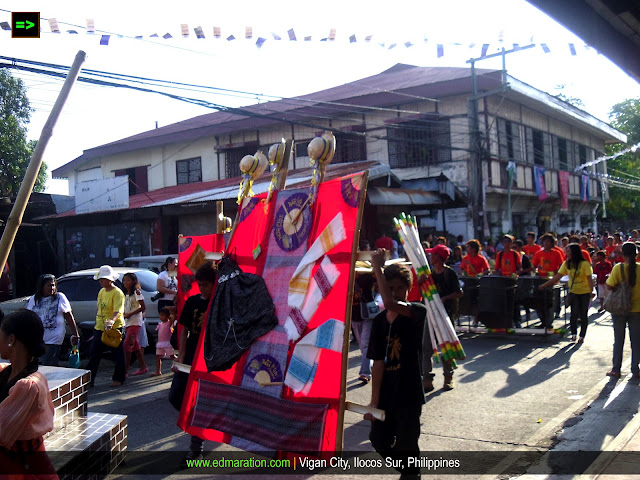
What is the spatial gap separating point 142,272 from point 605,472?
29.2 ft

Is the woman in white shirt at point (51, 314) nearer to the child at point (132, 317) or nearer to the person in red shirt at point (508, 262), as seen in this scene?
the child at point (132, 317)

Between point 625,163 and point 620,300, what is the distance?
43693 mm

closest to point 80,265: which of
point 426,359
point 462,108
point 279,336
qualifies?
point 462,108

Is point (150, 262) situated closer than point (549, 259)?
No

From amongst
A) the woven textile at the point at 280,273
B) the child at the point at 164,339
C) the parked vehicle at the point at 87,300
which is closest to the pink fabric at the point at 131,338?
the child at the point at 164,339

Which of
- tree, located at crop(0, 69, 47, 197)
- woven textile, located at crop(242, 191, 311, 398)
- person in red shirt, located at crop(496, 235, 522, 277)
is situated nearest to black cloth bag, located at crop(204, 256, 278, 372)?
woven textile, located at crop(242, 191, 311, 398)

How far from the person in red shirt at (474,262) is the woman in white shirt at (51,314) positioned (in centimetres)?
662

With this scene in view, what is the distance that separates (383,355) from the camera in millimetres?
3822

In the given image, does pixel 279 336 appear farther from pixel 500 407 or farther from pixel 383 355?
pixel 500 407

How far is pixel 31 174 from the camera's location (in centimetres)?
307

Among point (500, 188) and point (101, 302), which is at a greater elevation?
point (500, 188)

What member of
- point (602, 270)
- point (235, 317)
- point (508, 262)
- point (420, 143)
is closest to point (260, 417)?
point (235, 317)

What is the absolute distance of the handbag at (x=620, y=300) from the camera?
280 inches

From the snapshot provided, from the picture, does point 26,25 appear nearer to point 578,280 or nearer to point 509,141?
point 578,280
